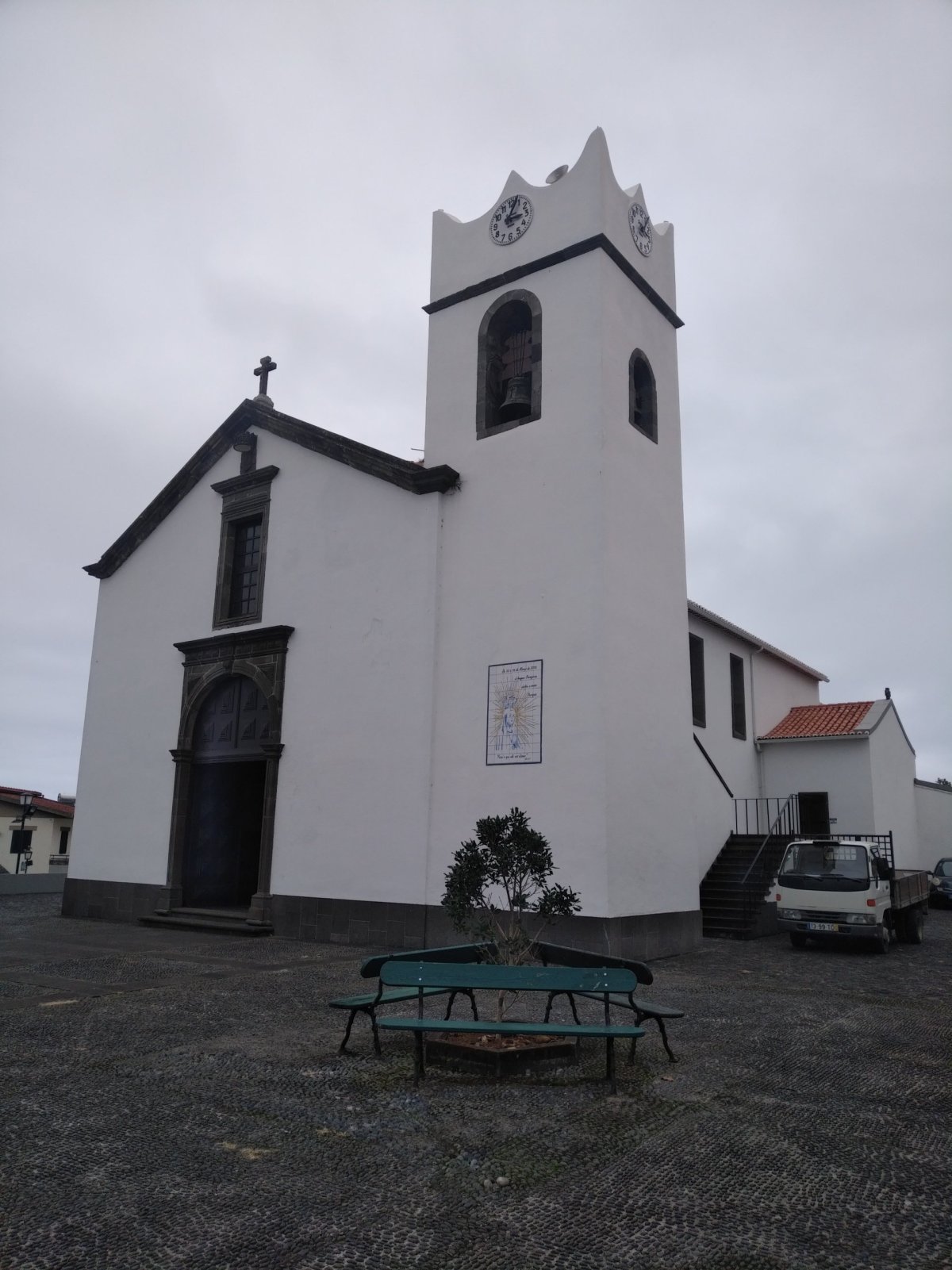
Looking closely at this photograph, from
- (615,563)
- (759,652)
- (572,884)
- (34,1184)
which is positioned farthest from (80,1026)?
(759,652)

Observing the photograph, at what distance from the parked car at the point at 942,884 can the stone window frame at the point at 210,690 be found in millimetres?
17462

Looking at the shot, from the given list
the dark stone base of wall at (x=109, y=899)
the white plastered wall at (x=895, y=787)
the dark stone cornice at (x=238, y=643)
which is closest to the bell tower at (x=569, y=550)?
the dark stone cornice at (x=238, y=643)

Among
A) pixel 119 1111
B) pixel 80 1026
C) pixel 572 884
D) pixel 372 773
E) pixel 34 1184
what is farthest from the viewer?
pixel 372 773

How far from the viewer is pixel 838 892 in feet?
45.3

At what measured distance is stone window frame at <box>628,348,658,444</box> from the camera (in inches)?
577

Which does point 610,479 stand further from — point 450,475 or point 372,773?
point 372,773

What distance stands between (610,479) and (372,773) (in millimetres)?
5524

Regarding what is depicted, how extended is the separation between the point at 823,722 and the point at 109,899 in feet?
54.3

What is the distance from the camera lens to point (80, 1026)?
25.2 ft

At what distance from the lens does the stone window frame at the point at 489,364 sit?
46.0ft

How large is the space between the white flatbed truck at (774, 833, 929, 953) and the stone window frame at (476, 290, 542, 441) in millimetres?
7797

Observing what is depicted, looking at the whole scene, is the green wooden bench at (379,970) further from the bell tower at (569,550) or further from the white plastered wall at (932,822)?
the white plastered wall at (932,822)

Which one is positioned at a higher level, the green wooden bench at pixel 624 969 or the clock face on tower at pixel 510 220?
the clock face on tower at pixel 510 220

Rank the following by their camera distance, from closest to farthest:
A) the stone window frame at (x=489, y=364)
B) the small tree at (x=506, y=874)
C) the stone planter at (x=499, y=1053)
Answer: the stone planter at (x=499, y=1053) → the small tree at (x=506, y=874) → the stone window frame at (x=489, y=364)
